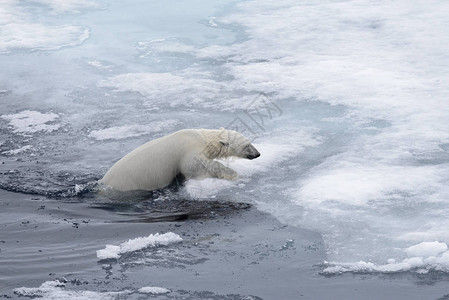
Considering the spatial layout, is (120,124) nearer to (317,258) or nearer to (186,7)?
(317,258)

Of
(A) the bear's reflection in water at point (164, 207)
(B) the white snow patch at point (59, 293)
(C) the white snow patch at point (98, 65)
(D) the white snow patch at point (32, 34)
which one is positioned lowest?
(A) the bear's reflection in water at point (164, 207)

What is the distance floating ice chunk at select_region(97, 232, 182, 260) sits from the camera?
17.4 ft

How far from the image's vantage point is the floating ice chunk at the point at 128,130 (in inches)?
332

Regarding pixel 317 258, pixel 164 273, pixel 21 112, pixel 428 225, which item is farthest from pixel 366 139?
pixel 21 112

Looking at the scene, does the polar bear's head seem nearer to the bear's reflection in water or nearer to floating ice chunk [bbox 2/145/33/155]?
the bear's reflection in water

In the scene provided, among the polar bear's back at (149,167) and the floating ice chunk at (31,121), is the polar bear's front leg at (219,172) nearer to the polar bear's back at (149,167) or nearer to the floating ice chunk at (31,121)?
the polar bear's back at (149,167)

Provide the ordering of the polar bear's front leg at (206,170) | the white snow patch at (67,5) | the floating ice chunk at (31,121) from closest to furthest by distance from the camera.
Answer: the polar bear's front leg at (206,170)
the floating ice chunk at (31,121)
the white snow patch at (67,5)

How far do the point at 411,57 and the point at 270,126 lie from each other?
3248 mm

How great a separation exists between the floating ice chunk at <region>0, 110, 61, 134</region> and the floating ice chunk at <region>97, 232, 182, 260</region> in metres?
3.67

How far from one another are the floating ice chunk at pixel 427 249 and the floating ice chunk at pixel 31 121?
5166 millimetres

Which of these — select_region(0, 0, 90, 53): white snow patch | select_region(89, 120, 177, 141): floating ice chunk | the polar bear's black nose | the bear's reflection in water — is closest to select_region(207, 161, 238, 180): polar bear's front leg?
the polar bear's black nose

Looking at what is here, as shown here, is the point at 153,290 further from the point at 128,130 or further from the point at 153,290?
the point at 128,130

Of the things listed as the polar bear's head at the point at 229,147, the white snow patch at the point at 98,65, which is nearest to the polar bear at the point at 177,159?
the polar bear's head at the point at 229,147

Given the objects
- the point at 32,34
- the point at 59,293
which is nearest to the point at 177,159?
the point at 59,293
